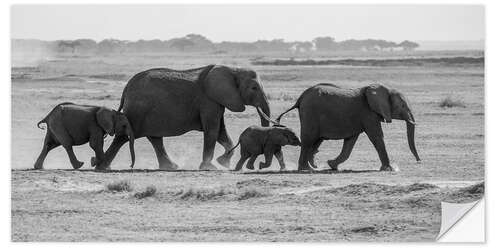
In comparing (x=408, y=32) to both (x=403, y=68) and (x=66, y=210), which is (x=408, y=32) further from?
(x=403, y=68)

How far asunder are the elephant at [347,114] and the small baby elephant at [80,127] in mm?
3101

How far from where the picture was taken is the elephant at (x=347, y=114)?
2109 centimetres

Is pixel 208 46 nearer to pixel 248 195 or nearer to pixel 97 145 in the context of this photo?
pixel 97 145

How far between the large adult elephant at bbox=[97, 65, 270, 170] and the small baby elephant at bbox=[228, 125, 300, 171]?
512 millimetres

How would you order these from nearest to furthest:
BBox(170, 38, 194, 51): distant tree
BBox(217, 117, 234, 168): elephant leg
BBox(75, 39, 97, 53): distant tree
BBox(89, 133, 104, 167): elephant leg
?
BBox(89, 133, 104, 167): elephant leg, BBox(217, 117, 234, 168): elephant leg, BBox(75, 39, 97, 53): distant tree, BBox(170, 38, 194, 51): distant tree

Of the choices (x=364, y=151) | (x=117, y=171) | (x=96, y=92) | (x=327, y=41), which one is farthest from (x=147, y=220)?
(x=327, y=41)

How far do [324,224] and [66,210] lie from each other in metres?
3.80

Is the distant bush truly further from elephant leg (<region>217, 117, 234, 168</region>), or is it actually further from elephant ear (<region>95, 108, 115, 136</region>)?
elephant ear (<region>95, 108, 115, 136</region>)

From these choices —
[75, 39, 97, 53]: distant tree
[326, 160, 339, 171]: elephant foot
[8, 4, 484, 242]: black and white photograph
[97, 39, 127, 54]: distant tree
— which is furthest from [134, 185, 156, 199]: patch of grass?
[97, 39, 127, 54]: distant tree

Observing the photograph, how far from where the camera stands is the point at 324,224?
16.6 metres

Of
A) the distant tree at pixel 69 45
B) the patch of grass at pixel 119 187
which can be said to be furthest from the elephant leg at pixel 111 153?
the distant tree at pixel 69 45

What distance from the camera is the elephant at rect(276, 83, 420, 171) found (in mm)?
21094

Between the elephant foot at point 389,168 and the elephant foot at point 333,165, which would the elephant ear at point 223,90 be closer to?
the elephant foot at point 333,165

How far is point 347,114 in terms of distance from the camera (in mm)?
21141
